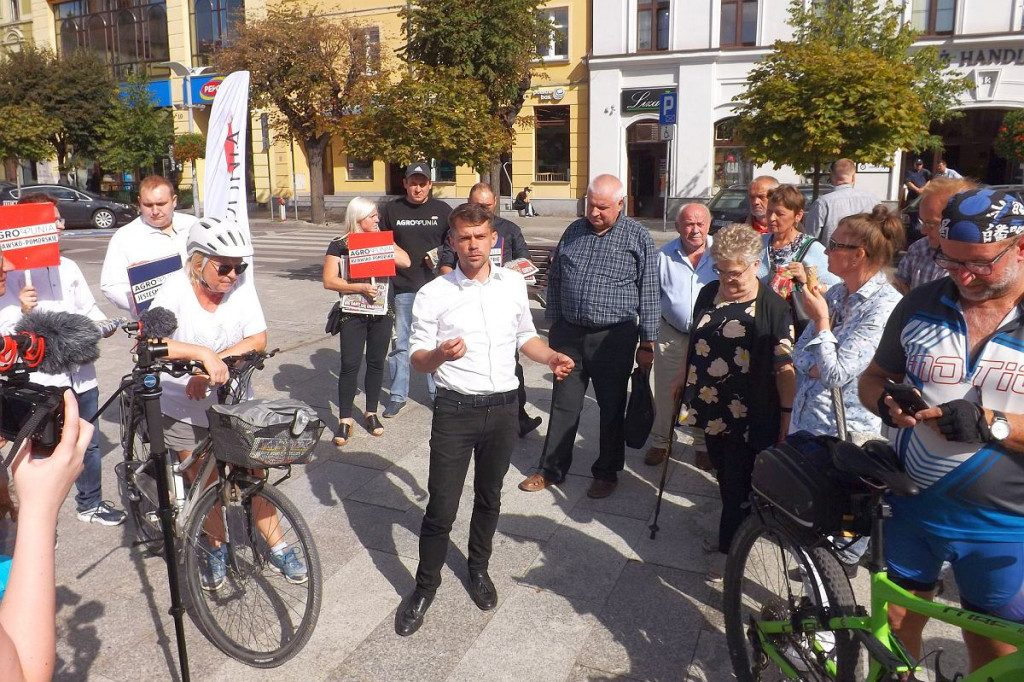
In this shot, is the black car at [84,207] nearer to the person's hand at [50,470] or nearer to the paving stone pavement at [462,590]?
the paving stone pavement at [462,590]

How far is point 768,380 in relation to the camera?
3.76 m

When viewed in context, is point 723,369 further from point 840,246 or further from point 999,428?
point 999,428

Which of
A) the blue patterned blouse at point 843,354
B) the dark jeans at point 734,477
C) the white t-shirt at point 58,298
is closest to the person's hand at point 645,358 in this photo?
the dark jeans at point 734,477

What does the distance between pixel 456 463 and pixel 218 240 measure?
4.74 ft

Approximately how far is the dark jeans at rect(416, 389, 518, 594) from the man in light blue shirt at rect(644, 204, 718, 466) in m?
1.69

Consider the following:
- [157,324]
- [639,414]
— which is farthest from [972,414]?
[639,414]

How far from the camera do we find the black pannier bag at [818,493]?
8.32 feet

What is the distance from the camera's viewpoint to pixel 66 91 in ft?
99.9

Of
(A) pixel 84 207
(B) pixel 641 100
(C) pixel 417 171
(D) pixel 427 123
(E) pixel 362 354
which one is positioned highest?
(B) pixel 641 100

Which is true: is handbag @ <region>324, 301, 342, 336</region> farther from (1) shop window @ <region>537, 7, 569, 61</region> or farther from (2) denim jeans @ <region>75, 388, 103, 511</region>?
A: (1) shop window @ <region>537, 7, 569, 61</region>

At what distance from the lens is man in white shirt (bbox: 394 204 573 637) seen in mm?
3473

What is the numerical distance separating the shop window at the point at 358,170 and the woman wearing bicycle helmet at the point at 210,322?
2844 centimetres

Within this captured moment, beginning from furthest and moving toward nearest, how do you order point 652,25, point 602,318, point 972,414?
point 652,25
point 602,318
point 972,414

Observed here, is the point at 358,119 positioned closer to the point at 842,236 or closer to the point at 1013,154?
the point at 842,236
